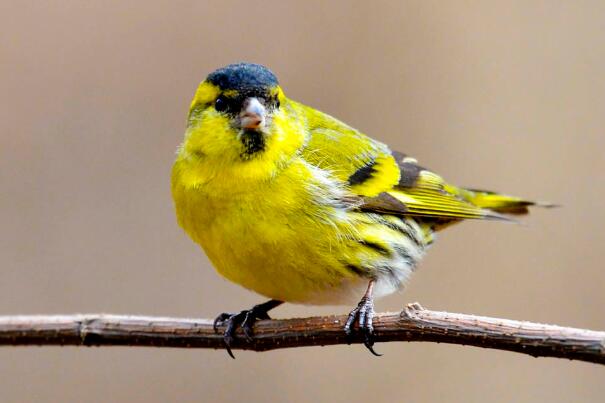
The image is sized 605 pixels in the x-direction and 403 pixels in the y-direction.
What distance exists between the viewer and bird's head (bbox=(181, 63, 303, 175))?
16.5 feet

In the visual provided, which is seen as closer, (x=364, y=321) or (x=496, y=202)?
(x=364, y=321)

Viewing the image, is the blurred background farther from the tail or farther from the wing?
the wing

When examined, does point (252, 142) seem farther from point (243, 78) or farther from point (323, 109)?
point (323, 109)

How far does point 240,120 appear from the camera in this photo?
500 centimetres

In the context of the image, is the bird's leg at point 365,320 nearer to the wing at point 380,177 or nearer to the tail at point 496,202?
the wing at point 380,177

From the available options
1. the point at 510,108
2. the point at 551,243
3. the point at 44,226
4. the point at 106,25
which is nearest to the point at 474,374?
the point at 551,243

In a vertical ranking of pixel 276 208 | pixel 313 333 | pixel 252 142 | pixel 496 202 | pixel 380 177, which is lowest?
pixel 313 333

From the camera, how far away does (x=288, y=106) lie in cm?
546

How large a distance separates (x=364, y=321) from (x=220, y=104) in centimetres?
144

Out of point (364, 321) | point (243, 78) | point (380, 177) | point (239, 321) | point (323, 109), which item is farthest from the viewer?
point (323, 109)

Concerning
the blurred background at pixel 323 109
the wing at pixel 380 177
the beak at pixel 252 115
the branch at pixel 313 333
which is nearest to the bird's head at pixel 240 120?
the beak at pixel 252 115

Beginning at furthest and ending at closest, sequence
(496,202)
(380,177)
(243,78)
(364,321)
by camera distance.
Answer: (496,202), (380,177), (243,78), (364,321)

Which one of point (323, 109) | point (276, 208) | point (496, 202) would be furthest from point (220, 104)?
point (323, 109)

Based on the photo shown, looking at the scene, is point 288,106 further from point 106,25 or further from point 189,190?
point 106,25
